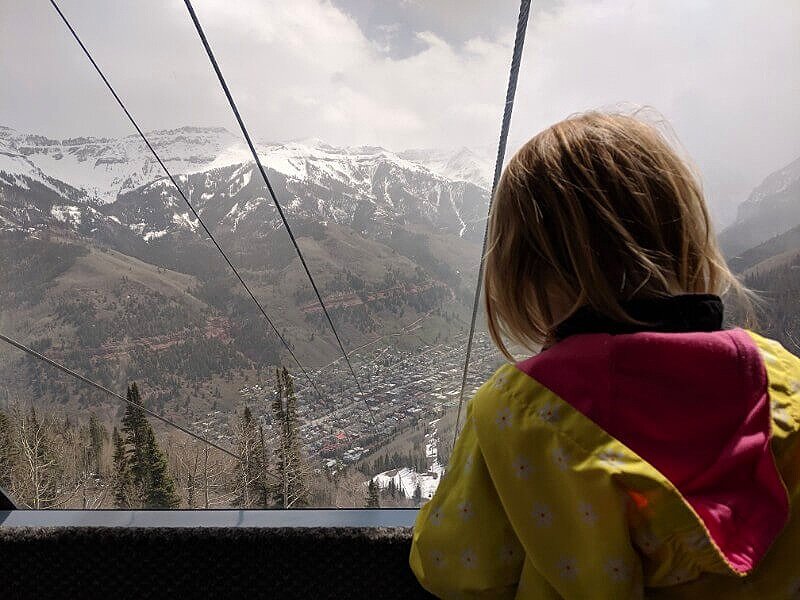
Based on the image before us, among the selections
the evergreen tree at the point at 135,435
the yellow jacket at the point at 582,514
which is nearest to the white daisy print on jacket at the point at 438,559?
the yellow jacket at the point at 582,514

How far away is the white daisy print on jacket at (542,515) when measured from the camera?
669mm

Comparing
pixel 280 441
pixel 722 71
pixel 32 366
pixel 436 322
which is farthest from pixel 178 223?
pixel 722 71

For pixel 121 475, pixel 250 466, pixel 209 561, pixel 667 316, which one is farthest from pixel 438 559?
pixel 121 475

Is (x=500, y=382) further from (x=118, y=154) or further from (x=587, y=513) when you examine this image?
(x=118, y=154)

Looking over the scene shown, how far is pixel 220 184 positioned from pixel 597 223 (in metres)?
1.43

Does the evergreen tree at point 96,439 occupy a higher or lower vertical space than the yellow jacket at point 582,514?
lower

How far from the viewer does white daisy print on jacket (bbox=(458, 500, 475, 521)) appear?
729 mm

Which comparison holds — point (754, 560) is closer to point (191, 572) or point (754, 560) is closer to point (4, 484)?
point (191, 572)

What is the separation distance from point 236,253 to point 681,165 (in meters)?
1.54

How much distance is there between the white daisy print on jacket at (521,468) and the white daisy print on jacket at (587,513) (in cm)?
7

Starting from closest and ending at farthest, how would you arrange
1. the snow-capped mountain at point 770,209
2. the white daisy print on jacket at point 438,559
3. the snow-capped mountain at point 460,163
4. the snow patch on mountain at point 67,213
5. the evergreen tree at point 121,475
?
the white daisy print on jacket at point 438,559 → the snow-capped mountain at point 770,209 → the snow-capped mountain at point 460,163 → the evergreen tree at point 121,475 → the snow patch on mountain at point 67,213

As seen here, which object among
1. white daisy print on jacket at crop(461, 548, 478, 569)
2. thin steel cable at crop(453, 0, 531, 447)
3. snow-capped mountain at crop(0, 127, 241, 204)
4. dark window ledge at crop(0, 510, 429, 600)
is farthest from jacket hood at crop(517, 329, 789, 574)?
snow-capped mountain at crop(0, 127, 241, 204)

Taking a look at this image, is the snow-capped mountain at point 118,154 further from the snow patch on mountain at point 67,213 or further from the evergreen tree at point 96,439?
the evergreen tree at point 96,439

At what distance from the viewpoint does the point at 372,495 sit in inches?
63.3
